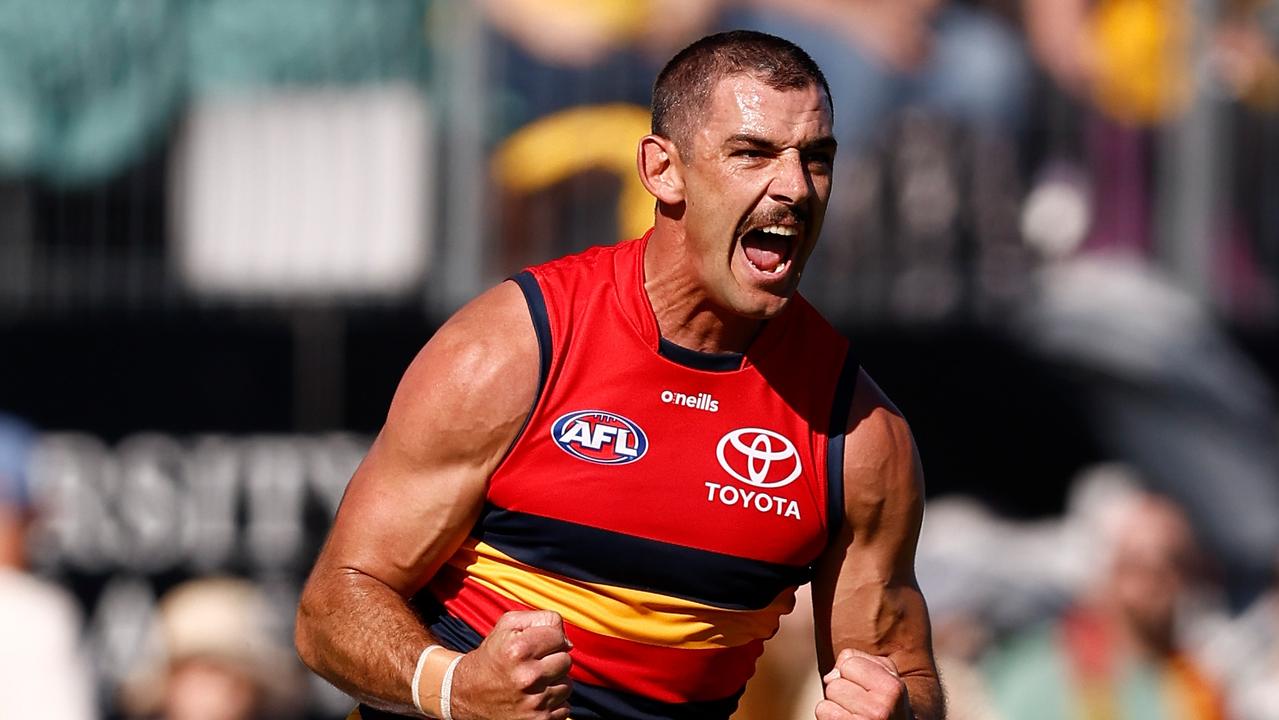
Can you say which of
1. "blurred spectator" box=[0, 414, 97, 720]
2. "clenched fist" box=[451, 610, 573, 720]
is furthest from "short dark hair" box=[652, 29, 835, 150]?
"blurred spectator" box=[0, 414, 97, 720]

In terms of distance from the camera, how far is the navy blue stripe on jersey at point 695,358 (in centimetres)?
452

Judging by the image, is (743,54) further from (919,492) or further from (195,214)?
(195,214)

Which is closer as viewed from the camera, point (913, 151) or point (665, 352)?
point (665, 352)

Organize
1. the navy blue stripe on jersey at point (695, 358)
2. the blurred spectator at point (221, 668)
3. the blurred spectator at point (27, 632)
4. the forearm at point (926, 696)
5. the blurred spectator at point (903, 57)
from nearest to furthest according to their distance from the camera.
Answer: the navy blue stripe on jersey at point (695, 358) < the forearm at point (926, 696) < the blurred spectator at point (221, 668) < the blurred spectator at point (27, 632) < the blurred spectator at point (903, 57)

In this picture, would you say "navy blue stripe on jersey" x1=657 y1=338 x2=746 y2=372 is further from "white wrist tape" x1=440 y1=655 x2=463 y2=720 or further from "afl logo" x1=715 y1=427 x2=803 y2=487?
"white wrist tape" x1=440 y1=655 x2=463 y2=720

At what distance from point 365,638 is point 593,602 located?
52 centimetres

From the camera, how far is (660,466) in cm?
442

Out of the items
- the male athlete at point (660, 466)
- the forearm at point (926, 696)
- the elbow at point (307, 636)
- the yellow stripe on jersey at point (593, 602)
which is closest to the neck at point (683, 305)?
the male athlete at point (660, 466)

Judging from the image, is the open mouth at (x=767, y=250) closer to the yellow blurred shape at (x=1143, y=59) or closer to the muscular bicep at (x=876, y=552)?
the muscular bicep at (x=876, y=552)

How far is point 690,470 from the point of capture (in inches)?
175

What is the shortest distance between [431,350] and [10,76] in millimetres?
5910

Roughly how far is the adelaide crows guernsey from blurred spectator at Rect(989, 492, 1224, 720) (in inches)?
201

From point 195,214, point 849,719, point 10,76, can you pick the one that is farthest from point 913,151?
point 849,719

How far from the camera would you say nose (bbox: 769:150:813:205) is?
4309 millimetres
